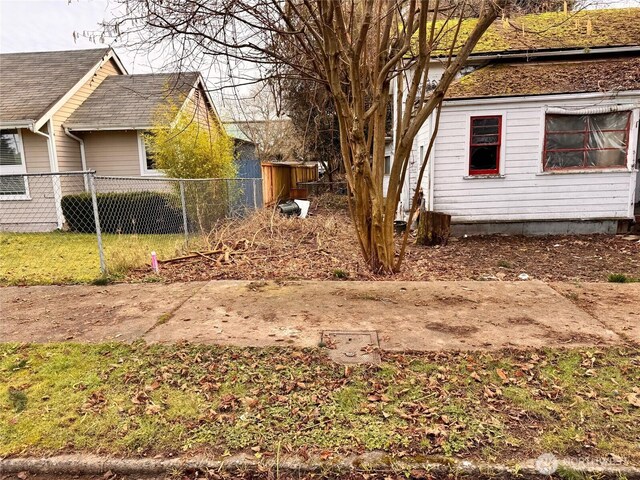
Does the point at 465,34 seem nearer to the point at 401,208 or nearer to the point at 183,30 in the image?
the point at 401,208

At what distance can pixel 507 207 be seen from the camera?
9.94 metres

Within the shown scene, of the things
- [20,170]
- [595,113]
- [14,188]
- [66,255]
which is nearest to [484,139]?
[595,113]

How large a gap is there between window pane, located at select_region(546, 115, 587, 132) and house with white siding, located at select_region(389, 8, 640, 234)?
0.08 feet

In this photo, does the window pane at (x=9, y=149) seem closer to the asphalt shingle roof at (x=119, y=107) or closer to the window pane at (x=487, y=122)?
the asphalt shingle roof at (x=119, y=107)

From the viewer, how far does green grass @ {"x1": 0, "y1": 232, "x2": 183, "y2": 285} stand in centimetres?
633

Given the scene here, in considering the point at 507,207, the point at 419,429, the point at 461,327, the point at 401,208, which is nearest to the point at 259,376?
the point at 419,429

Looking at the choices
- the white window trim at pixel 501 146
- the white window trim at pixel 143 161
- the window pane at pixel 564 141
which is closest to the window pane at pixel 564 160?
the window pane at pixel 564 141

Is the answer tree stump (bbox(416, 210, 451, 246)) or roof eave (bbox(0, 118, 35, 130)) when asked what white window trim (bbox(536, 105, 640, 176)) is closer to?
tree stump (bbox(416, 210, 451, 246))

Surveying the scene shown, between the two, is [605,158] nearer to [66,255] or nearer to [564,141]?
[564,141]

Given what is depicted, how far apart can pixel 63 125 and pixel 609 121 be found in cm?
1494

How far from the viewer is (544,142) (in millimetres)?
9586

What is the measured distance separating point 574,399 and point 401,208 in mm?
10128

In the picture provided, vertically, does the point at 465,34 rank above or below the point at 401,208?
above

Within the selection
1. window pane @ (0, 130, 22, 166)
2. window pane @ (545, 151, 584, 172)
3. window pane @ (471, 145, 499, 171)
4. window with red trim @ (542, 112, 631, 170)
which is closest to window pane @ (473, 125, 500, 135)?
window pane @ (471, 145, 499, 171)
